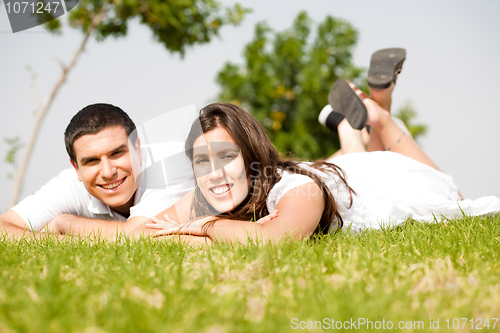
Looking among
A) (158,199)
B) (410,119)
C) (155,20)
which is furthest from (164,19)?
(410,119)

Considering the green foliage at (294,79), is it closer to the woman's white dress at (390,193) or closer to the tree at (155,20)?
the tree at (155,20)

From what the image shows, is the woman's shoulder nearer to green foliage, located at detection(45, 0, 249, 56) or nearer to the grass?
the grass

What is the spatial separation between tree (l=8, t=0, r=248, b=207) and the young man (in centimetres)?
511

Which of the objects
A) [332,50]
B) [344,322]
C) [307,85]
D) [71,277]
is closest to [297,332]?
[344,322]

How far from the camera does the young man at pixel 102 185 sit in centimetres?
375

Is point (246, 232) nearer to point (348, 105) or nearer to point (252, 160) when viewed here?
point (252, 160)

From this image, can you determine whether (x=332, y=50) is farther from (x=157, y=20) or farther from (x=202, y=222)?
(x=202, y=222)

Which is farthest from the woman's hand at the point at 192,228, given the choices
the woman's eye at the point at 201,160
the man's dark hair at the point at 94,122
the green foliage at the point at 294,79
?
the green foliage at the point at 294,79

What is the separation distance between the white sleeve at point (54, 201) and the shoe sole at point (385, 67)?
373 cm

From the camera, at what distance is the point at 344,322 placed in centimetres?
129

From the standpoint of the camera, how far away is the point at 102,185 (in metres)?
3.95

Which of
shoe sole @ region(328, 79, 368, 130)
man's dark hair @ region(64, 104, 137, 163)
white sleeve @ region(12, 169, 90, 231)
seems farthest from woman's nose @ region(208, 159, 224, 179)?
shoe sole @ region(328, 79, 368, 130)

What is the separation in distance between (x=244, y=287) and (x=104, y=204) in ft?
10.00

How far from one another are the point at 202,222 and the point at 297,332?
1798 millimetres
